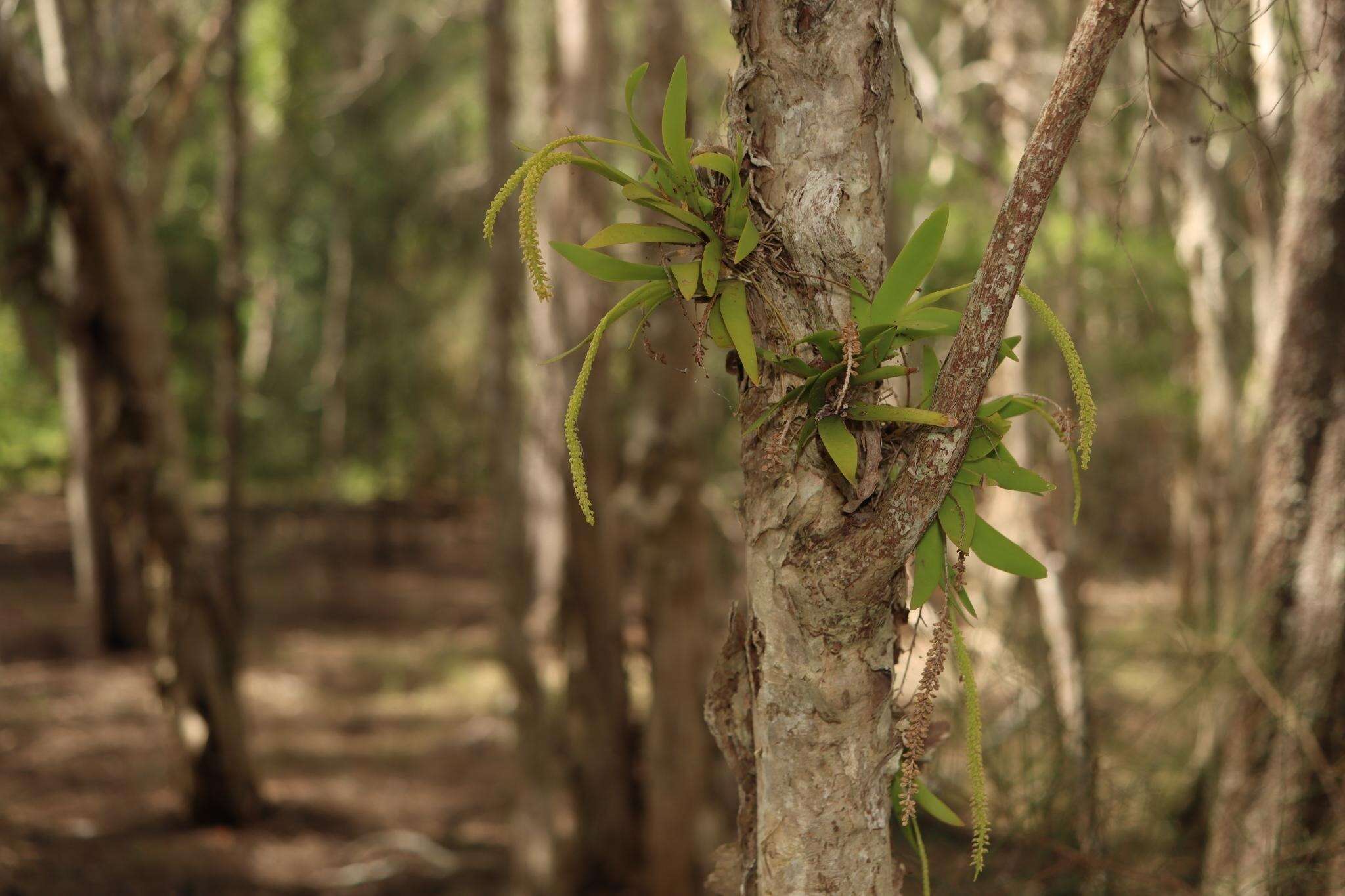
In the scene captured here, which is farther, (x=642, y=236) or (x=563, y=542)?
(x=563, y=542)

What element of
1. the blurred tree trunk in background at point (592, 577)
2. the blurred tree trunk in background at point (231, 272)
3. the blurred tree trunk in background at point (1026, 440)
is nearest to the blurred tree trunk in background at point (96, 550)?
the blurred tree trunk in background at point (231, 272)

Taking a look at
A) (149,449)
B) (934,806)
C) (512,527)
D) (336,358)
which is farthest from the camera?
(336,358)

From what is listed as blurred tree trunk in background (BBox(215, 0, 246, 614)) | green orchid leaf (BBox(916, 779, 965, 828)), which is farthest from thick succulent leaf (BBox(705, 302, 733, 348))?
blurred tree trunk in background (BBox(215, 0, 246, 614))

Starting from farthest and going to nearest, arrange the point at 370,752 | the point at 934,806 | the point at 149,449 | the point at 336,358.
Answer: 1. the point at 336,358
2. the point at 370,752
3. the point at 149,449
4. the point at 934,806

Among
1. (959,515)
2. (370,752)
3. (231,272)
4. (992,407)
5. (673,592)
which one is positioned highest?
(231,272)

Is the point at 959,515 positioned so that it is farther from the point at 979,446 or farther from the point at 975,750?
the point at 975,750

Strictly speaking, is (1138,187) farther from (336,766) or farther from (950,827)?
(950,827)

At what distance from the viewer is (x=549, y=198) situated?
5.92 meters

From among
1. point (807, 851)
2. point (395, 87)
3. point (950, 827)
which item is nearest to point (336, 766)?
point (950, 827)

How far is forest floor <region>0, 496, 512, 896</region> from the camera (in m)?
5.76

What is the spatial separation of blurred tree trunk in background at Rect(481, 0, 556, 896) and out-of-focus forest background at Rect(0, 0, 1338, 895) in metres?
0.02

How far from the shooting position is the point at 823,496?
3.73ft

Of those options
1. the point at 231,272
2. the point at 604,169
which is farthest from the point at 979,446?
the point at 231,272

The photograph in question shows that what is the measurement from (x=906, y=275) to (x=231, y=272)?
684 centimetres
